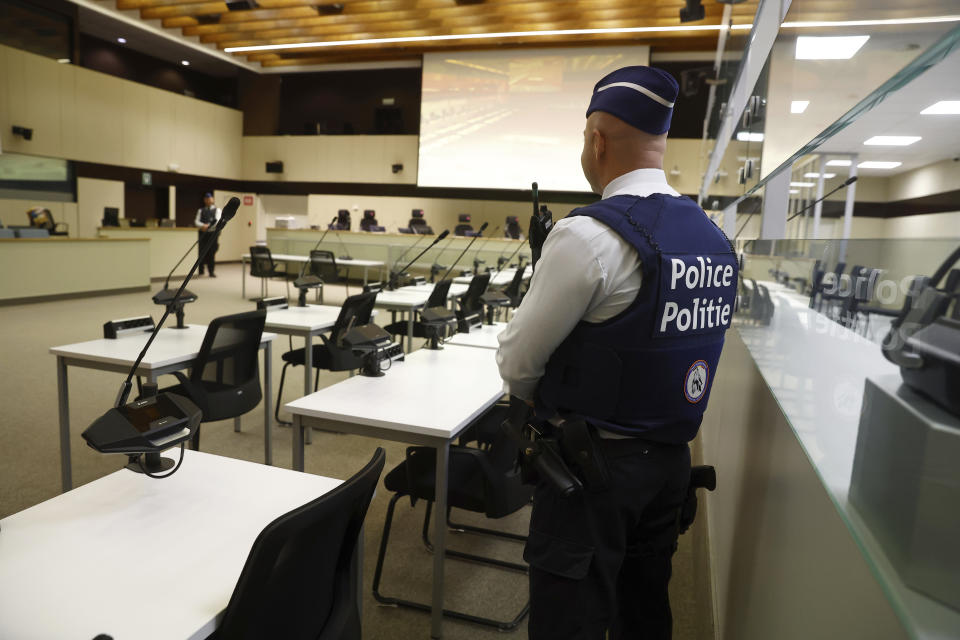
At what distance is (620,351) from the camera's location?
1336mm

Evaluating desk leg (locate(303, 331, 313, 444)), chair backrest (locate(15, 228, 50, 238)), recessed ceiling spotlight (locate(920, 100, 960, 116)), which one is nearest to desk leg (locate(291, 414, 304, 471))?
desk leg (locate(303, 331, 313, 444))

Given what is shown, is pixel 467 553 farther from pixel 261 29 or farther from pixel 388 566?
pixel 261 29

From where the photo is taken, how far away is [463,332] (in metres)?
3.64

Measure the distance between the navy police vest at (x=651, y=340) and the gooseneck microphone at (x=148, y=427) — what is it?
846 millimetres

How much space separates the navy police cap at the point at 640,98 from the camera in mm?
1441

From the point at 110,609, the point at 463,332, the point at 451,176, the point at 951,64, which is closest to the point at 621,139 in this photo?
the point at 951,64

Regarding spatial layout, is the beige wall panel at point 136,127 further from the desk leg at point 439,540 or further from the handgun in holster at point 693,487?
the handgun in holster at point 693,487

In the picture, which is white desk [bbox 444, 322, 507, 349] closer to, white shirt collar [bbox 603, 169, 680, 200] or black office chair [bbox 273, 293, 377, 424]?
black office chair [bbox 273, 293, 377, 424]

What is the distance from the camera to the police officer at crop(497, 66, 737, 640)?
1317mm

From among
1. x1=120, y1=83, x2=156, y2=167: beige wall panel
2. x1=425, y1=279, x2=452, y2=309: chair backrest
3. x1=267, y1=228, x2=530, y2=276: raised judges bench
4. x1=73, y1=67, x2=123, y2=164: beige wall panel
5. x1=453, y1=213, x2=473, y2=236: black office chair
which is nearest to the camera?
x1=425, y1=279, x2=452, y2=309: chair backrest

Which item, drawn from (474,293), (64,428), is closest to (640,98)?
(64,428)

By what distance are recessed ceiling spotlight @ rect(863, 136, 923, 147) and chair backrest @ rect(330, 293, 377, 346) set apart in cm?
281

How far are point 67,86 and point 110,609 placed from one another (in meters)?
12.6

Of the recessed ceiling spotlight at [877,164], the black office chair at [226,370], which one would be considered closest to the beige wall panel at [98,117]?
the black office chair at [226,370]
